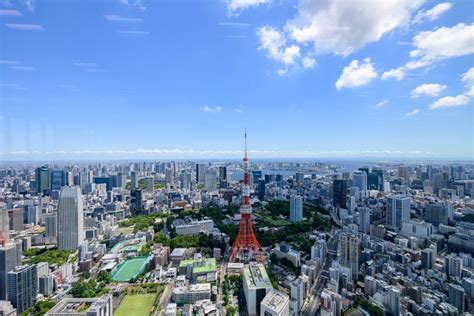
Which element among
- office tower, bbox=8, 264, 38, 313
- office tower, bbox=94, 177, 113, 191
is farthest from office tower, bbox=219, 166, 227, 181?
office tower, bbox=8, 264, 38, 313

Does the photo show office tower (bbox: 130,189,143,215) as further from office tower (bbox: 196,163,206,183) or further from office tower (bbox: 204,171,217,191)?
office tower (bbox: 196,163,206,183)

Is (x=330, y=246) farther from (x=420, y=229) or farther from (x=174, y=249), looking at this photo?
(x=174, y=249)

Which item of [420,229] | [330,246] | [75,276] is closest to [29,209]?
[75,276]

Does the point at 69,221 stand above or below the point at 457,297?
above

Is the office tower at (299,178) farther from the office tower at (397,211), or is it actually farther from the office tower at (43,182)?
the office tower at (43,182)

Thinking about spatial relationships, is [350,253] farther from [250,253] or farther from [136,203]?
[136,203]

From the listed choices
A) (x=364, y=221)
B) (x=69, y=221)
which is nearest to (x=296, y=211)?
(x=364, y=221)

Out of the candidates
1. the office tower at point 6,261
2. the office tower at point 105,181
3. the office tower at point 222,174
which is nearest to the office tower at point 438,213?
the office tower at point 6,261
